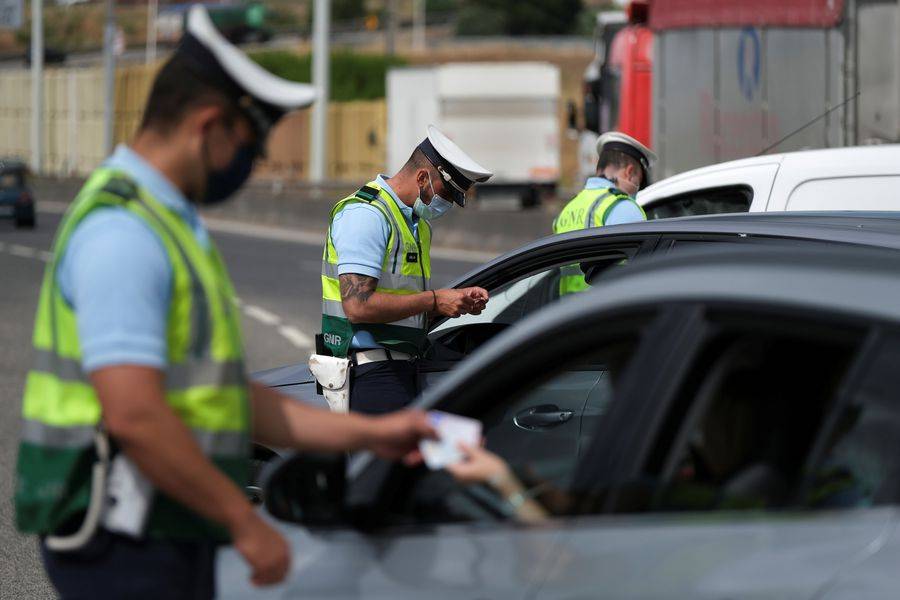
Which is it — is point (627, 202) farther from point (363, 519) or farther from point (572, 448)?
point (363, 519)

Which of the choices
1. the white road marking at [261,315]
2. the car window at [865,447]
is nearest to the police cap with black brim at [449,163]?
the car window at [865,447]

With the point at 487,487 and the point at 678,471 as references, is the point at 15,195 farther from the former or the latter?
the point at 678,471

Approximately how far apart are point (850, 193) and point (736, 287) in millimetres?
4735

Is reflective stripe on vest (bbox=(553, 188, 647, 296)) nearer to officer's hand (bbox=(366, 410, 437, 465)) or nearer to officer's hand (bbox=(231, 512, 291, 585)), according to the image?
officer's hand (bbox=(366, 410, 437, 465))

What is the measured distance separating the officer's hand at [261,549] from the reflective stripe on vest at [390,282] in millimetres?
2935

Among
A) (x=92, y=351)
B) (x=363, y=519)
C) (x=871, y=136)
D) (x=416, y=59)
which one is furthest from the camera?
(x=416, y=59)

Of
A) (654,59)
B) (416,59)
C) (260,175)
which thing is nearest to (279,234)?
(654,59)

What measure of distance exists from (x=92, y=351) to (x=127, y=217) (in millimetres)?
238

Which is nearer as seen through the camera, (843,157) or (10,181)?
(843,157)

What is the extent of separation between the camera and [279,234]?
101 ft

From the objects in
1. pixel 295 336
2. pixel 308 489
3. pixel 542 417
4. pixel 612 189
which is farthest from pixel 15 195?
pixel 308 489

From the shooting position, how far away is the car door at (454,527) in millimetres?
2758

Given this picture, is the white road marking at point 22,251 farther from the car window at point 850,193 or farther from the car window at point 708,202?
the car window at point 850,193

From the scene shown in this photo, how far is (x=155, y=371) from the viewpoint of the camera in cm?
263
